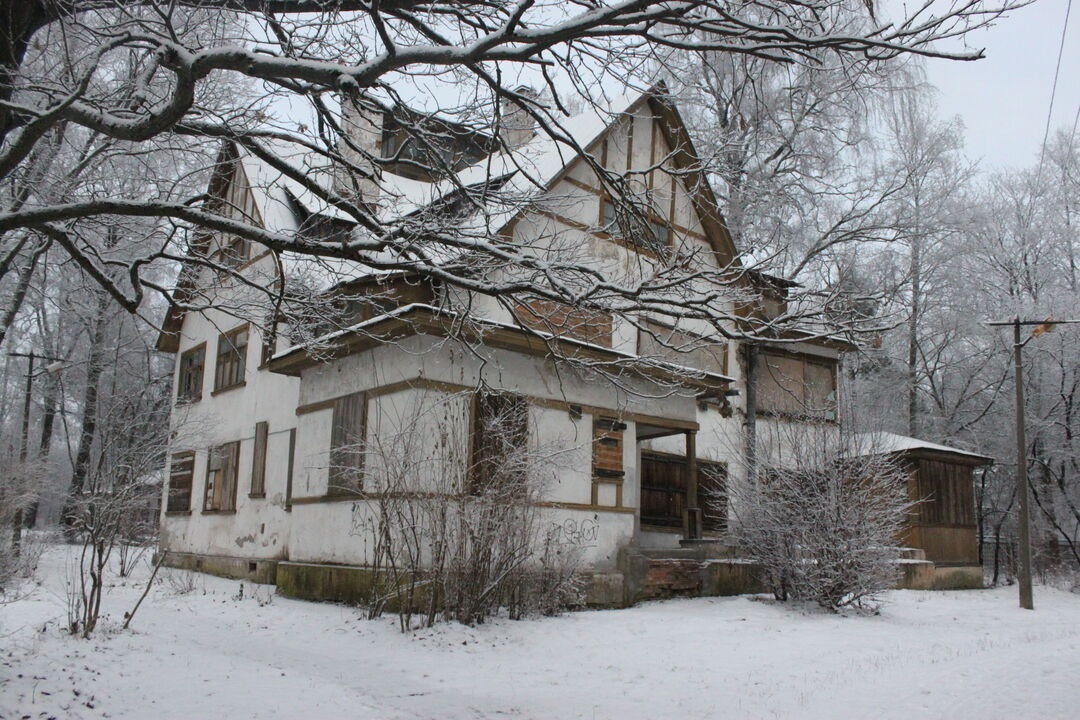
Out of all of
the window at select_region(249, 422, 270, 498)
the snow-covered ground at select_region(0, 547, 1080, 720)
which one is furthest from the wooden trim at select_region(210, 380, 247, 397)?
the snow-covered ground at select_region(0, 547, 1080, 720)

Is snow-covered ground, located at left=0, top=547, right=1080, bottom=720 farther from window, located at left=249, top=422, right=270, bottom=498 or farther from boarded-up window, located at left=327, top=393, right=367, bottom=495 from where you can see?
window, located at left=249, top=422, right=270, bottom=498

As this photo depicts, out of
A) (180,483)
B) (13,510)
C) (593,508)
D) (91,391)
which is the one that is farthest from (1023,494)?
(91,391)

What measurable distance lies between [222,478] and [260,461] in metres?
2.30

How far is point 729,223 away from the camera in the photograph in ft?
71.2

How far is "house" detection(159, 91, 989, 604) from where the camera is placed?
10.7 m

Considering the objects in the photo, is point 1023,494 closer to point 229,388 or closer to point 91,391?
point 229,388

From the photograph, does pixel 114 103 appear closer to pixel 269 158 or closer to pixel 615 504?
pixel 269 158

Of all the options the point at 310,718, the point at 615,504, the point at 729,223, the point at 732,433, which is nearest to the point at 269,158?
the point at 310,718

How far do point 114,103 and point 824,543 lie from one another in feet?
34.9

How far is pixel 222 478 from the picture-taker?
18.9 metres

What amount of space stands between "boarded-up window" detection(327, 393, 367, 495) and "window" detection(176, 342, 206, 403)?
28.0 feet

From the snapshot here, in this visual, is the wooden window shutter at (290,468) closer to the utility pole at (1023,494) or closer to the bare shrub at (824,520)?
the bare shrub at (824,520)

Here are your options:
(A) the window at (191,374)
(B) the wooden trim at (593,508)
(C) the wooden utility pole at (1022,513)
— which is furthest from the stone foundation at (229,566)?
(C) the wooden utility pole at (1022,513)

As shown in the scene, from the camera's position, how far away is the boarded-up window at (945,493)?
20516 millimetres
